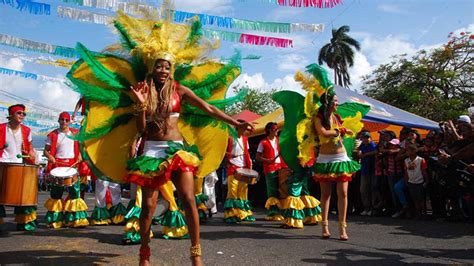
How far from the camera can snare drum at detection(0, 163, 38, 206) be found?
6.00 meters

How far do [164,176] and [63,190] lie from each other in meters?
3.98

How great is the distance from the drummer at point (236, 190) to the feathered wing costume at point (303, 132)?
45.1 inches

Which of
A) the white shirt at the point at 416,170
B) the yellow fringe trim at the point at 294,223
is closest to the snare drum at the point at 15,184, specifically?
the yellow fringe trim at the point at 294,223

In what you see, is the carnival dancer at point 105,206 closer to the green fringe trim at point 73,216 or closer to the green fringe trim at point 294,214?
the green fringe trim at point 73,216

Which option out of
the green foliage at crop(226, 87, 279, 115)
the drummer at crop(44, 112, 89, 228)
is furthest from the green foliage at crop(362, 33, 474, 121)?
the drummer at crop(44, 112, 89, 228)

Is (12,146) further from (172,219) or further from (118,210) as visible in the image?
(172,219)

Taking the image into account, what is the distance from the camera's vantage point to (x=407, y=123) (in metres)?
11.4

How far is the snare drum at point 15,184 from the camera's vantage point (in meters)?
6.00

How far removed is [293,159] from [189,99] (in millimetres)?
3074

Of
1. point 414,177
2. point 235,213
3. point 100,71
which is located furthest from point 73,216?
point 414,177

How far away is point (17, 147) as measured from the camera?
7.00 meters

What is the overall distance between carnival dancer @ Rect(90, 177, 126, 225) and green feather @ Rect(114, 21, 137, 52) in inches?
137

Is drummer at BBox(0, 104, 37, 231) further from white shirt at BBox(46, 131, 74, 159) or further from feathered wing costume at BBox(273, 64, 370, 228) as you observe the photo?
feathered wing costume at BBox(273, 64, 370, 228)

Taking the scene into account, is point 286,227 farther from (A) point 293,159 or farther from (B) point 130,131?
(B) point 130,131
